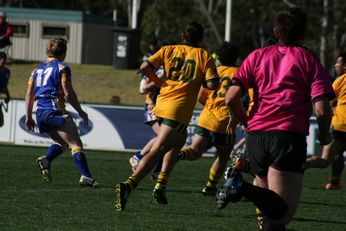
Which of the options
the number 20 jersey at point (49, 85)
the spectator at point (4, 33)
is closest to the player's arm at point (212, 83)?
the number 20 jersey at point (49, 85)

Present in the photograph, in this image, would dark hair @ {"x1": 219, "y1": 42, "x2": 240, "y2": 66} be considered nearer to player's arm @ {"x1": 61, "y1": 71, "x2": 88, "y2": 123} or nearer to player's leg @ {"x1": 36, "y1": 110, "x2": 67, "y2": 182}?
player's arm @ {"x1": 61, "y1": 71, "x2": 88, "y2": 123}

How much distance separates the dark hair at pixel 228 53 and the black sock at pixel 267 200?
507 centimetres

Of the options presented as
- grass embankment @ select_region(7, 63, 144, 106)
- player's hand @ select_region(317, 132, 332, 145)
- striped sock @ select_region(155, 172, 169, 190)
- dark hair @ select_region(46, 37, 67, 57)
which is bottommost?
grass embankment @ select_region(7, 63, 144, 106)

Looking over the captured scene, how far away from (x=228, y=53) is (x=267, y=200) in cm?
516

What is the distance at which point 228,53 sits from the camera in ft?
38.6

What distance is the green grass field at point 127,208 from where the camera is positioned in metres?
8.87

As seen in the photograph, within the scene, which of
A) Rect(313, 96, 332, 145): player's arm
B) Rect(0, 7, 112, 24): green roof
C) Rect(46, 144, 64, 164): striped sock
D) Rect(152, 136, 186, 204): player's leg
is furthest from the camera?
Rect(0, 7, 112, 24): green roof

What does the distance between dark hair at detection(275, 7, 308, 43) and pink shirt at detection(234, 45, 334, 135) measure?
0.08m

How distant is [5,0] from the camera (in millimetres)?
59219

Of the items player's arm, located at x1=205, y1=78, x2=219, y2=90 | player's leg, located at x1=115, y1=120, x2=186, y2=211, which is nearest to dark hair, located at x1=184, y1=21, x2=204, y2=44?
player's arm, located at x1=205, y1=78, x2=219, y2=90

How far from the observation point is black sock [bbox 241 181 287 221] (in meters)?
6.77

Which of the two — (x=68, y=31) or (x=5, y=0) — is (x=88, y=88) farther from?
(x=5, y=0)

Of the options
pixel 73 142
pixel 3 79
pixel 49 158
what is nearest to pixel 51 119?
pixel 73 142

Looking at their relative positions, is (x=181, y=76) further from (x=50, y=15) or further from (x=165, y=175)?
(x=50, y=15)
